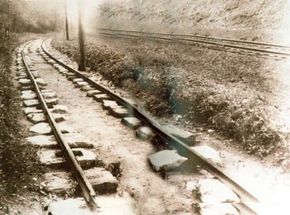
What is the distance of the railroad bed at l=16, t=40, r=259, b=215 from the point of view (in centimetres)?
496

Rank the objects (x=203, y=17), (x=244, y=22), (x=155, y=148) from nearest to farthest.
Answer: (x=155, y=148) → (x=244, y=22) → (x=203, y=17)

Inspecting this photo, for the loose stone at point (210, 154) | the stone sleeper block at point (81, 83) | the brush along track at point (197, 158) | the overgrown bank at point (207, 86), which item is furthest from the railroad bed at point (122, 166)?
the stone sleeper block at point (81, 83)

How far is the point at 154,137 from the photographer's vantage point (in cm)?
745

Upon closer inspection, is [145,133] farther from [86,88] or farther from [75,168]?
[86,88]

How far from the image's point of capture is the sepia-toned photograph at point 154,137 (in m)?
5.14

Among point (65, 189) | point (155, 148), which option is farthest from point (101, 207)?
point (155, 148)

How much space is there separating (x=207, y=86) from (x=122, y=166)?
466 centimetres

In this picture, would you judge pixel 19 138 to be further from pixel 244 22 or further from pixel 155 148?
pixel 244 22

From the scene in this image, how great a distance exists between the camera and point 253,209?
464 centimetres

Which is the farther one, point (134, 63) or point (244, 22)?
point (244, 22)

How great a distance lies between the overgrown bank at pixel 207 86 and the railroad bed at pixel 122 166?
1.13 metres

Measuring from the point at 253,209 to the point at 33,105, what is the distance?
6706mm

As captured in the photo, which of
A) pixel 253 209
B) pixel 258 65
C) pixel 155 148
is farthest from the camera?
pixel 258 65

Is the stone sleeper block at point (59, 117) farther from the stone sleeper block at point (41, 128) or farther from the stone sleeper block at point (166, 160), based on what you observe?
the stone sleeper block at point (166, 160)
